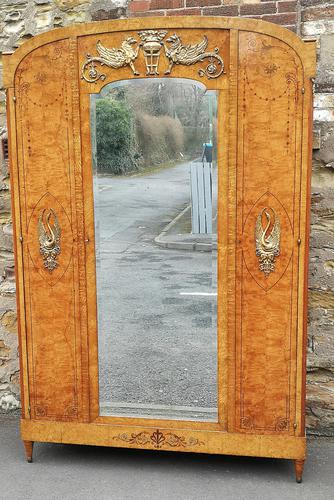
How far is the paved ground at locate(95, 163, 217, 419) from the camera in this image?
3.34 metres

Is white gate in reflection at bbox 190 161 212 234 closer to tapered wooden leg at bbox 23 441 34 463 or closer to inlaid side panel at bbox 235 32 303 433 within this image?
inlaid side panel at bbox 235 32 303 433

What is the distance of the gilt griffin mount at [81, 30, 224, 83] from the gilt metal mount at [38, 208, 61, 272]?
79 centimetres

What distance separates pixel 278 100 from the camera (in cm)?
307

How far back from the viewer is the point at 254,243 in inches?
127

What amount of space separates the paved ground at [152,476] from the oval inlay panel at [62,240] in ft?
3.64

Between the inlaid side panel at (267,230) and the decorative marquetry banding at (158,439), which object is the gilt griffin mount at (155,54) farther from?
the decorative marquetry banding at (158,439)

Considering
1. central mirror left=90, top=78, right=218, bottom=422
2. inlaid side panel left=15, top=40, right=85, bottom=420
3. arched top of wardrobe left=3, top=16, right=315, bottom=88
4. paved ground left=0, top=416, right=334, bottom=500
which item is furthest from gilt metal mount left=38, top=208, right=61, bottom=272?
paved ground left=0, top=416, right=334, bottom=500

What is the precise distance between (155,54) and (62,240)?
1.09m

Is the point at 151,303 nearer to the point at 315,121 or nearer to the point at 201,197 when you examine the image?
the point at 201,197

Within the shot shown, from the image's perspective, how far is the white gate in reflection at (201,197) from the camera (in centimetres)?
326

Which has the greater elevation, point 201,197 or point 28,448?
point 201,197

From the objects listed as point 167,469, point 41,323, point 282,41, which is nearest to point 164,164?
point 282,41

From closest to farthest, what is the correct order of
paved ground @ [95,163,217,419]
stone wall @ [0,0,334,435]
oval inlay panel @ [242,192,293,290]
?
1. oval inlay panel @ [242,192,293,290]
2. paved ground @ [95,163,217,419]
3. stone wall @ [0,0,334,435]

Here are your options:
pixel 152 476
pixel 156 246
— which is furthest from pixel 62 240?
pixel 152 476
